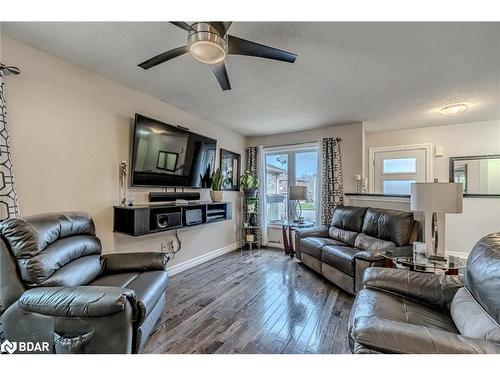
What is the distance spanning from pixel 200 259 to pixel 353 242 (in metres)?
2.41

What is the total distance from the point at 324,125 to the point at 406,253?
2.59m

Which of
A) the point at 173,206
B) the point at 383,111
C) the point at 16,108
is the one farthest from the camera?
the point at 383,111

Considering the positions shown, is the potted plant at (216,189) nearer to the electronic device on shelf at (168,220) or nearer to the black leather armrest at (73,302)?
the electronic device on shelf at (168,220)

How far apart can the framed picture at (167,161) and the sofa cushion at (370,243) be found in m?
2.79

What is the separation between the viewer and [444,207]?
201 cm

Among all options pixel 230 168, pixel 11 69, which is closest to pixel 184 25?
pixel 11 69

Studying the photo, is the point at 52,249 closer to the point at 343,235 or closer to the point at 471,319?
the point at 471,319

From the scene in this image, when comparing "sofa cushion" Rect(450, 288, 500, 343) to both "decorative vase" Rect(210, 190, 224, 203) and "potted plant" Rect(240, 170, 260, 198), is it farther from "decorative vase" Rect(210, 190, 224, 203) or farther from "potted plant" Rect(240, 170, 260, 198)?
"potted plant" Rect(240, 170, 260, 198)

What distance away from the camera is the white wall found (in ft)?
12.7

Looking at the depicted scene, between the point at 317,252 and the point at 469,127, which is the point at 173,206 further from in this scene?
the point at 469,127

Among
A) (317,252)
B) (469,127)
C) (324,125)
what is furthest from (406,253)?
(469,127)

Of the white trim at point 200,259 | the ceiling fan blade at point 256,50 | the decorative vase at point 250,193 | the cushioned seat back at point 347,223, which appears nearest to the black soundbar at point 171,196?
the white trim at point 200,259

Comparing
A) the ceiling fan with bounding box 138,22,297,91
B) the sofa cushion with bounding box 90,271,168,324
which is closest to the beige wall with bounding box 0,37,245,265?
the sofa cushion with bounding box 90,271,168,324

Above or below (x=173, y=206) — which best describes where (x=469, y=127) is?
above
